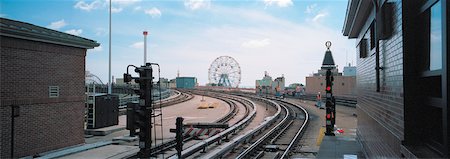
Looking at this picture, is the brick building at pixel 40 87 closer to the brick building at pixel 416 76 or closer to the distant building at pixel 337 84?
the brick building at pixel 416 76

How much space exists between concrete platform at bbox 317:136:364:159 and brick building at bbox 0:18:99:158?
10.2 metres

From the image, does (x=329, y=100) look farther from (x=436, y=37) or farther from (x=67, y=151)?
(x=67, y=151)

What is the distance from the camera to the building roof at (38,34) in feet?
38.7

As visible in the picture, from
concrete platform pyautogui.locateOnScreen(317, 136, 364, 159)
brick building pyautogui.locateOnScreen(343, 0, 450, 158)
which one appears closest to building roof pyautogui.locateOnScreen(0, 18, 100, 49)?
concrete platform pyautogui.locateOnScreen(317, 136, 364, 159)

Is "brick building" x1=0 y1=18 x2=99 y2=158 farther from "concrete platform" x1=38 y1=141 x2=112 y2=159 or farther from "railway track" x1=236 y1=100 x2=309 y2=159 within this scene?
"railway track" x1=236 y1=100 x2=309 y2=159

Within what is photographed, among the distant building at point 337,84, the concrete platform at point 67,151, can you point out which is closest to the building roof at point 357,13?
the concrete platform at point 67,151

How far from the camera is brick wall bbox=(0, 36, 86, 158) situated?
1166cm

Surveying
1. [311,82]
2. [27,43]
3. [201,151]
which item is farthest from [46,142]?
[311,82]

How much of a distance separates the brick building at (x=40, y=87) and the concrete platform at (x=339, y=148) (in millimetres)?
10166

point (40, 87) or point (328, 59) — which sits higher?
point (328, 59)

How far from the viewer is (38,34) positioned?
1269 cm

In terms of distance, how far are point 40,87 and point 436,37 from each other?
515 inches

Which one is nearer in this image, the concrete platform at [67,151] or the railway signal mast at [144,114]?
the railway signal mast at [144,114]

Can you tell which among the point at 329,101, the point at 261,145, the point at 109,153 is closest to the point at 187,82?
the point at 261,145
